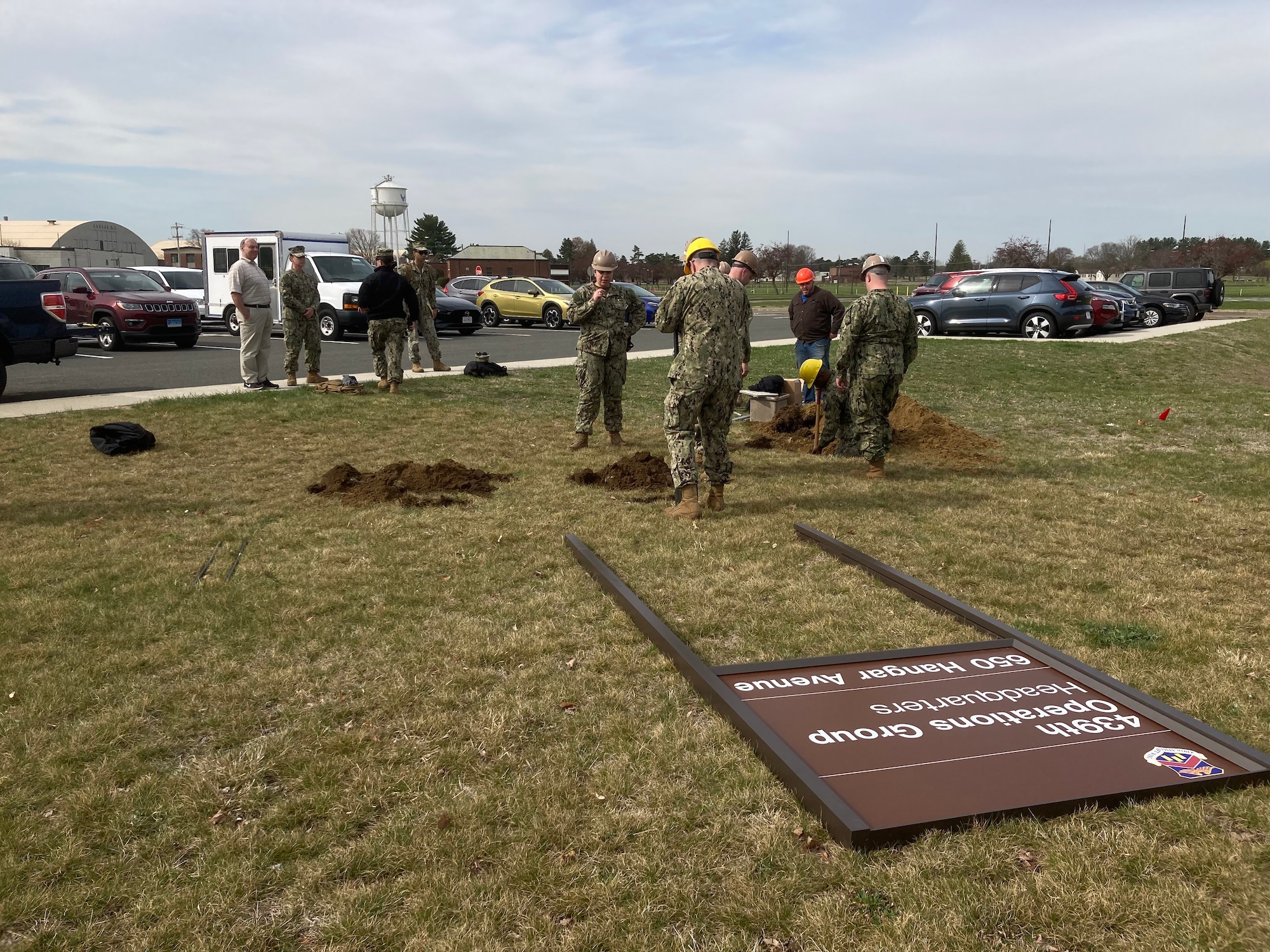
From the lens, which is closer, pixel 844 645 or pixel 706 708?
pixel 706 708

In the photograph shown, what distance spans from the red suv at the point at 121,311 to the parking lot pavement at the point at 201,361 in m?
0.35

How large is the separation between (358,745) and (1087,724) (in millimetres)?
2771

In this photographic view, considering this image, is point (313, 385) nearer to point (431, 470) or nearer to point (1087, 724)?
point (431, 470)

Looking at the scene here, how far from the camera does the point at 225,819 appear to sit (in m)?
3.13

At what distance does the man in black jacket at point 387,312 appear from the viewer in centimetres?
1230

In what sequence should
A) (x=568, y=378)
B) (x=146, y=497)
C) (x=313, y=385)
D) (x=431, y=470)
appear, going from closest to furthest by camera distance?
1. (x=146, y=497)
2. (x=431, y=470)
3. (x=313, y=385)
4. (x=568, y=378)

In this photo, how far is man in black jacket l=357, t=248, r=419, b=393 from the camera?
12.3m

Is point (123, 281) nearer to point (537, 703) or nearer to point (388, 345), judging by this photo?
point (388, 345)

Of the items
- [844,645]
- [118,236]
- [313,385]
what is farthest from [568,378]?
[118,236]

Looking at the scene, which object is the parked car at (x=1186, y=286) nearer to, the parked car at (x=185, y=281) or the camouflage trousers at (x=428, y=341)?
the camouflage trousers at (x=428, y=341)

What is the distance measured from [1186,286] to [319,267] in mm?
28675

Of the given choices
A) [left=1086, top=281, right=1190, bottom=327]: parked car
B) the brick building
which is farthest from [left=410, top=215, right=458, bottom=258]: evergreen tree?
[left=1086, top=281, right=1190, bottom=327]: parked car

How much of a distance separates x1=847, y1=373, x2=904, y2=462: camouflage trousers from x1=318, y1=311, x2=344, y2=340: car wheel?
15413 millimetres

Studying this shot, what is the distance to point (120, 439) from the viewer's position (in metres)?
9.28
